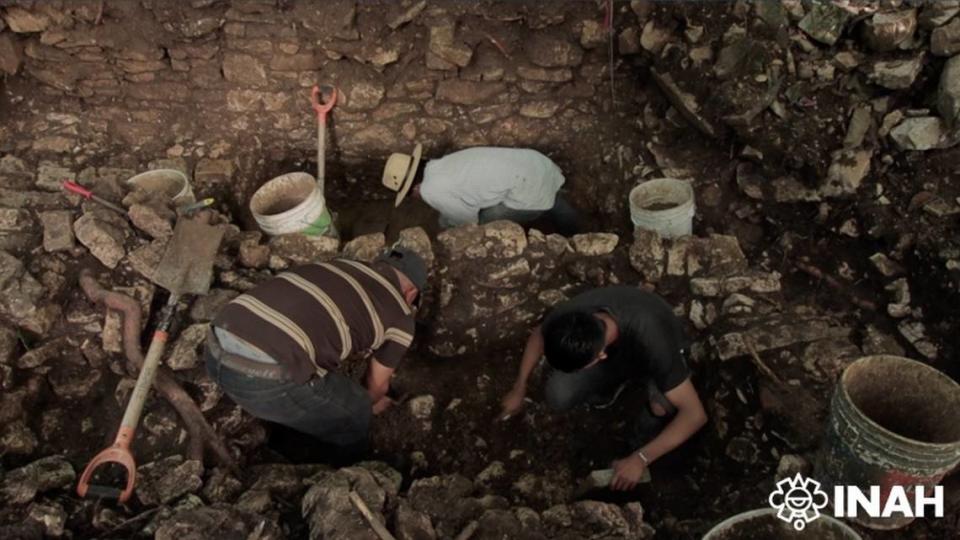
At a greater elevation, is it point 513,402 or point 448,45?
point 448,45

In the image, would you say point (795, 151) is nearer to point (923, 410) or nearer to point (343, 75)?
point (923, 410)

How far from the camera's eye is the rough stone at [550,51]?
15.2 ft

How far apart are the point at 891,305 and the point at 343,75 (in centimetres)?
342

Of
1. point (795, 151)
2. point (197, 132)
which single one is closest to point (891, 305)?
point (795, 151)

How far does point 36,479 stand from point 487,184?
263 centimetres

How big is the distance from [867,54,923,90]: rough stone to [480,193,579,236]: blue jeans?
181 centimetres

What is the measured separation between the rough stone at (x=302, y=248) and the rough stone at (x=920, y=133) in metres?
2.98

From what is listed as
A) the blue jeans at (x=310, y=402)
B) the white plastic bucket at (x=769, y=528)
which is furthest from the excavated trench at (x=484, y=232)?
the white plastic bucket at (x=769, y=528)

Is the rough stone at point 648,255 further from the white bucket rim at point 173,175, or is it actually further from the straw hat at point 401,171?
the white bucket rim at point 173,175

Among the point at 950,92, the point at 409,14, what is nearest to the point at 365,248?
→ the point at 409,14

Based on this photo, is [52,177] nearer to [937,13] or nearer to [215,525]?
[215,525]

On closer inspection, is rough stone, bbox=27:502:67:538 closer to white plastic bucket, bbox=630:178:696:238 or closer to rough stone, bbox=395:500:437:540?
rough stone, bbox=395:500:437:540

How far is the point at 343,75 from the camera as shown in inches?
188

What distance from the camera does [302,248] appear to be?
3891 mm
